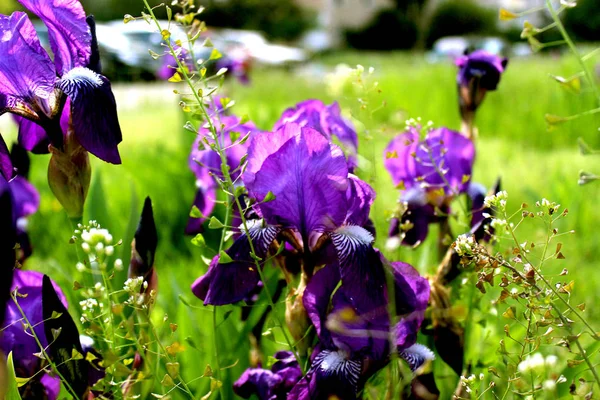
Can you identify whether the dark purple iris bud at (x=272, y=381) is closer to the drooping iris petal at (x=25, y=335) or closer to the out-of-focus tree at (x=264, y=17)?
the drooping iris petal at (x=25, y=335)

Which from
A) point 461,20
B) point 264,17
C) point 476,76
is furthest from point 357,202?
point 461,20

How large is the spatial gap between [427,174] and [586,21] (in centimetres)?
2436

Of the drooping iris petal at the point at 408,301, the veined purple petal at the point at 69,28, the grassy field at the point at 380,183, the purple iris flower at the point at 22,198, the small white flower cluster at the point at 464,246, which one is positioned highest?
the veined purple petal at the point at 69,28

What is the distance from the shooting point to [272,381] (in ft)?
2.90

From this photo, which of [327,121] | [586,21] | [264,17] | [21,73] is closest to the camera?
[21,73]

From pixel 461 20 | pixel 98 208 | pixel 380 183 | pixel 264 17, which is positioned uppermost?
pixel 98 208

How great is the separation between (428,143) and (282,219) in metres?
0.46

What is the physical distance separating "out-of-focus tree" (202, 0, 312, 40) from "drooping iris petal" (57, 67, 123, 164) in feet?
75.0

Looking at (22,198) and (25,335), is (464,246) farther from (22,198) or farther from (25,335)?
(22,198)

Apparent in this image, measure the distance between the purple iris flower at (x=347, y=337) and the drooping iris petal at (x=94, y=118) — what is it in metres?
0.28

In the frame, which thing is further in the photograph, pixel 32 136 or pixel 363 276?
pixel 32 136

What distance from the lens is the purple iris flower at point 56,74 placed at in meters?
0.77

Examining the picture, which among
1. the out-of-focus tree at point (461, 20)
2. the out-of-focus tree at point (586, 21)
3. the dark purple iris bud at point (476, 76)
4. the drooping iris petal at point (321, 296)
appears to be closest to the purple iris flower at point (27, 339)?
the drooping iris petal at point (321, 296)

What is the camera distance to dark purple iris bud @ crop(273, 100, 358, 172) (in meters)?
0.99
